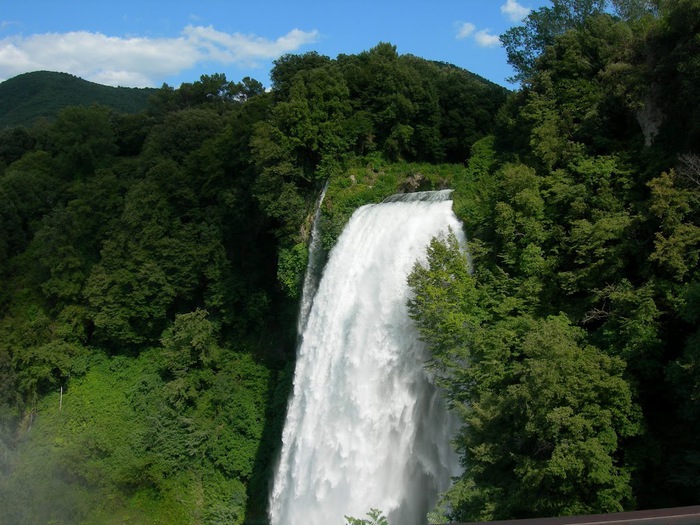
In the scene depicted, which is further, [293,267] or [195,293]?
[195,293]

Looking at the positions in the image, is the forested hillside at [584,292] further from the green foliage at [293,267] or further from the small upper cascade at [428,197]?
the green foliage at [293,267]

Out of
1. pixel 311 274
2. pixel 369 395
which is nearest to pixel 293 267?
pixel 311 274

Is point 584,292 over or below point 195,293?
over

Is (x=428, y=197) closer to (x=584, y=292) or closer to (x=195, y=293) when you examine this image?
(x=584, y=292)

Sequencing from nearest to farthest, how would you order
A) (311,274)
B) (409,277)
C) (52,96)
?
1. (409,277)
2. (311,274)
3. (52,96)

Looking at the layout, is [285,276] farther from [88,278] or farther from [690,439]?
[690,439]

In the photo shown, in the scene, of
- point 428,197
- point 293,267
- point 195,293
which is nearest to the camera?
point 428,197

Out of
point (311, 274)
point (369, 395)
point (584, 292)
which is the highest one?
point (584, 292)
